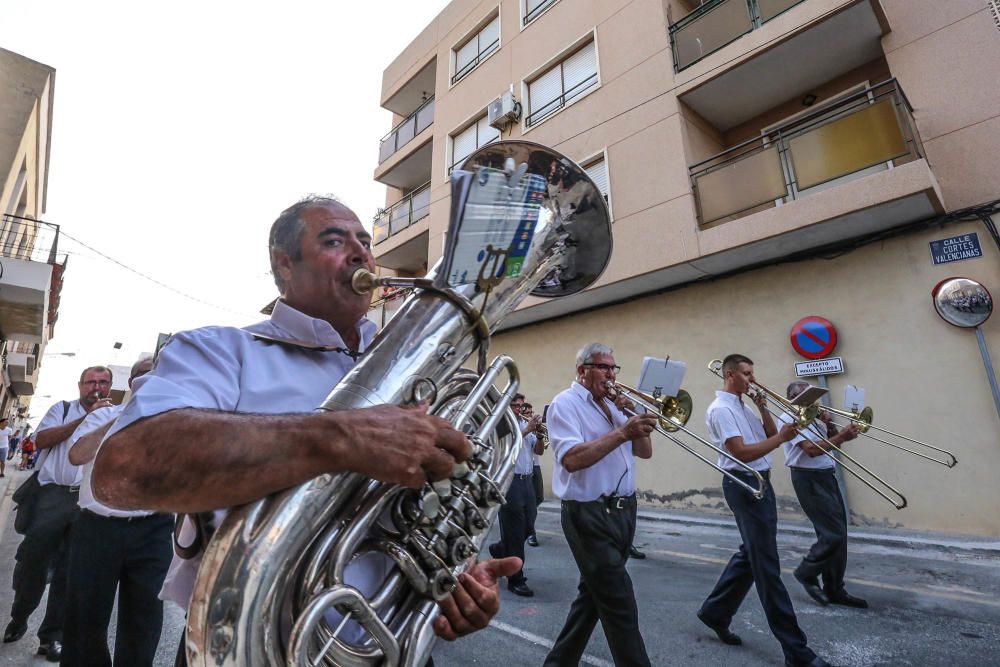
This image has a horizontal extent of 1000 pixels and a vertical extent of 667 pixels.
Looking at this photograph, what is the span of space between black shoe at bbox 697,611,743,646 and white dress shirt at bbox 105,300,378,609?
3.23 metres

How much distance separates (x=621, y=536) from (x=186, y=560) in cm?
243

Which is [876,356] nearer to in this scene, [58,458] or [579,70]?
[579,70]

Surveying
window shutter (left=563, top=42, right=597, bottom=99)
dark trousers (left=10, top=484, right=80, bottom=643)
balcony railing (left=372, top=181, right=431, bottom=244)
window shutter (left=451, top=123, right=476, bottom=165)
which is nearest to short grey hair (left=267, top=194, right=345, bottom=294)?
dark trousers (left=10, top=484, right=80, bottom=643)

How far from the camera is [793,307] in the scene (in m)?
7.67

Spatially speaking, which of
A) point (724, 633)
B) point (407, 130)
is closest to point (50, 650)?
point (724, 633)

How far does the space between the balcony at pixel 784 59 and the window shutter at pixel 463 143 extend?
6.07 meters

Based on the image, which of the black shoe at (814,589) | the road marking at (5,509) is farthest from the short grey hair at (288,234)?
the road marking at (5,509)

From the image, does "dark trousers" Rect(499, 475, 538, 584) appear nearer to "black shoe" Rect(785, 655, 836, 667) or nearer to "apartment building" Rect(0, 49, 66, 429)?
"black shoe" Rect(785, 655, 836, 667)

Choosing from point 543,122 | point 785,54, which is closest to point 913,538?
point 785,54

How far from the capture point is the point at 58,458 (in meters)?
3.71

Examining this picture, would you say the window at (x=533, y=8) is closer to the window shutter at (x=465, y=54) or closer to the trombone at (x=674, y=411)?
the window shutter at (x=465, y=54)

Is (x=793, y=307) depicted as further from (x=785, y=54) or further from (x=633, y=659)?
(x=633, y=659)

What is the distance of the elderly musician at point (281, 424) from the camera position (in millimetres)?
933

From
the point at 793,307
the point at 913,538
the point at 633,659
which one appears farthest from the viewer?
the point at 793,307
